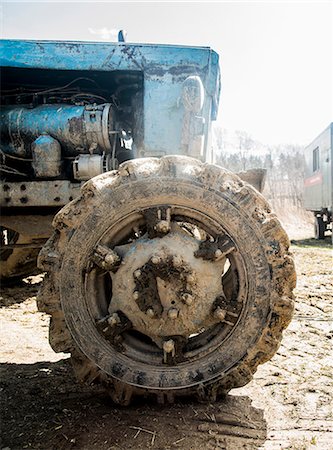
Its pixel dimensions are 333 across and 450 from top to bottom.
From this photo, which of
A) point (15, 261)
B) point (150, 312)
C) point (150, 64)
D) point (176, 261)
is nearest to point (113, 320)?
point (150, 312)

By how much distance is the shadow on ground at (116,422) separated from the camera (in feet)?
5.75

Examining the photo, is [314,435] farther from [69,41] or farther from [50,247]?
[69,41]

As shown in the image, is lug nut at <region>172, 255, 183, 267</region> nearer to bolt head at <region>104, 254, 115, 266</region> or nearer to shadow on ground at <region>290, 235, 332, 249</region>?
bolt head at <region>104, 254, 115, 266</region>

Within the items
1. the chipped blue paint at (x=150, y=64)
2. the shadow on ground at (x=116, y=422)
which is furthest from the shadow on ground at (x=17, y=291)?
the chipped blue paint at (x=150, y=64)

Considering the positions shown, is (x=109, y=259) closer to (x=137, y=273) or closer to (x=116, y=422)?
(x=137, y=273)

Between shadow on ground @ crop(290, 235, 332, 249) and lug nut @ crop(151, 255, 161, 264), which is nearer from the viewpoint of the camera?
lug nut @ crop(151, 255, 161, 264)

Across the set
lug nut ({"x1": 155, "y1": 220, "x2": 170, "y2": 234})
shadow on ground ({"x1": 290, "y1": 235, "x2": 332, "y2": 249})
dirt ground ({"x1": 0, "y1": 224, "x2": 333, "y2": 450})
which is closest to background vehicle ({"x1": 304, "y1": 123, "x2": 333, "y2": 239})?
shadow on ground ({"x1": 290, "y1": 235, "x2": 332, "y2": 249})

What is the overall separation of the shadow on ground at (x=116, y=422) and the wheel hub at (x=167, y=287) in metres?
0.37

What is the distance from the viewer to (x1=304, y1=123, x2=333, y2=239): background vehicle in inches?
455

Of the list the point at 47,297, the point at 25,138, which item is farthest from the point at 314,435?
the point at 25,138

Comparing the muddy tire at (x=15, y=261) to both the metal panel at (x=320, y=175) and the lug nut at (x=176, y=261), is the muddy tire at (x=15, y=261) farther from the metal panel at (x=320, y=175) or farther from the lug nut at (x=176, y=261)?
the metal panel at (x=320, y=175)

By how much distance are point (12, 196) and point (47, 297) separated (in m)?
1.20

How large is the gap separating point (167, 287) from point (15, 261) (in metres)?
3.14

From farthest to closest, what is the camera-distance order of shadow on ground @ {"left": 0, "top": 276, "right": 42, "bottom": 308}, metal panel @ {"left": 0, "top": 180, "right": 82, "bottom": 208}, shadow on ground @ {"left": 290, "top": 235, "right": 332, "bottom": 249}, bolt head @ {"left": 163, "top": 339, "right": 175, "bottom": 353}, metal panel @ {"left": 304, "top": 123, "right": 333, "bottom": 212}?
metal panel @ {"left": 304, "top": 123, "right": 333, "bottom": 212}
shadow on ground @ {"left": 290, "top": 235, "right": 332, "bottom": 249}
shadow on ground @ {"left": 0, "top": 276, "right": 42, "bottom": 308}
metal panel @ {"left": 0, "top": 180, "right": 82, "bottom": 208}
bolt head @ {"left": 163, "top": 339, "right": 175, "bottom": 353}
